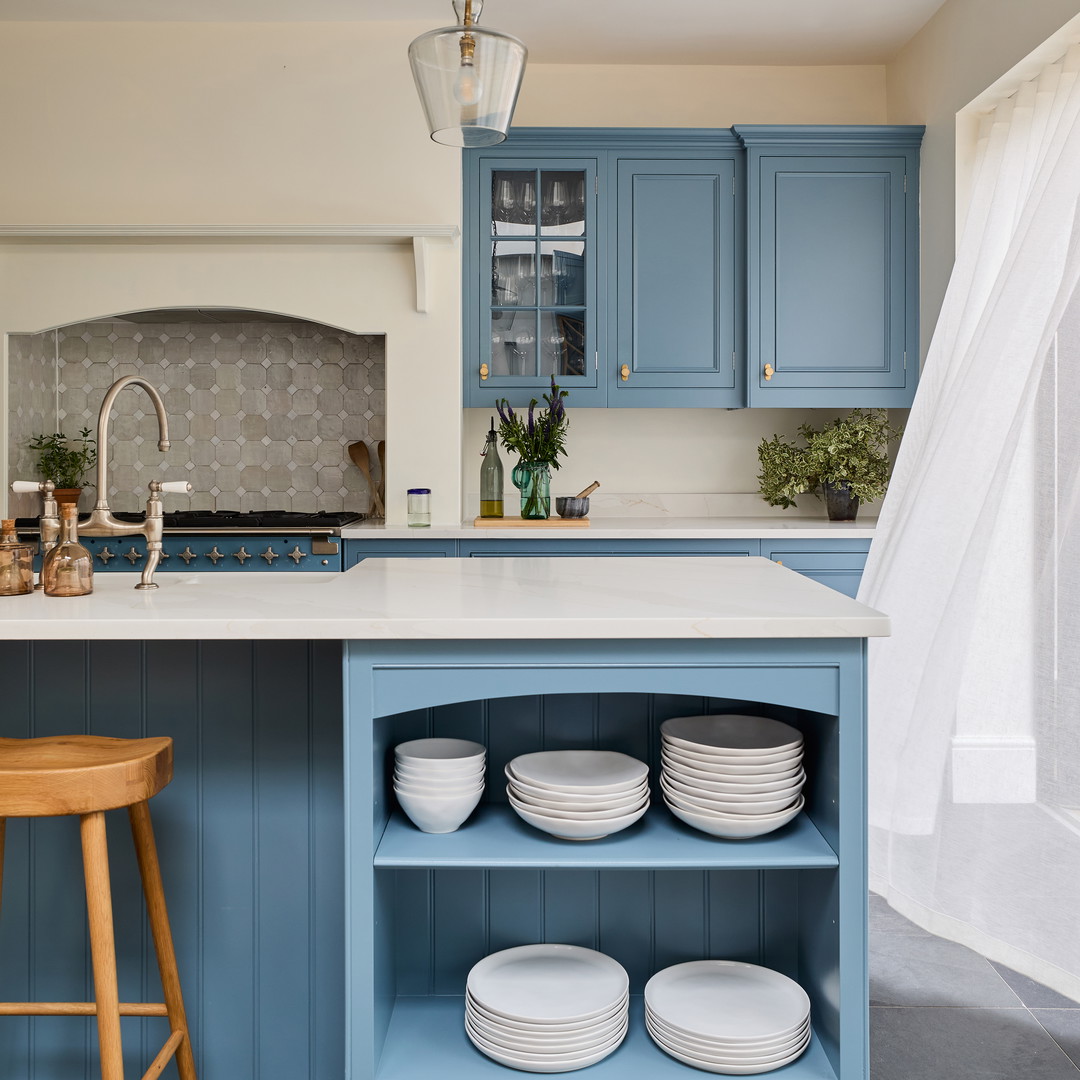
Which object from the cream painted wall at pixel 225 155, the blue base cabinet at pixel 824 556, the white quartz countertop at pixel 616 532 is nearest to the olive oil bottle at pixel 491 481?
the white quartz countertop at pixel 616 532

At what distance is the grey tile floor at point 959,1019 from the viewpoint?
1918 mm

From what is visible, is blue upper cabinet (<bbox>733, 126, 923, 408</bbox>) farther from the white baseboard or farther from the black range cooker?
the black range cooker

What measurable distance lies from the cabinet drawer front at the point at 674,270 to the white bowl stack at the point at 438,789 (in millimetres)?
2369

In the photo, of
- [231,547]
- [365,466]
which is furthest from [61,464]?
[365,466]

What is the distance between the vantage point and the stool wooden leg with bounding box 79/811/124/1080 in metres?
1.32

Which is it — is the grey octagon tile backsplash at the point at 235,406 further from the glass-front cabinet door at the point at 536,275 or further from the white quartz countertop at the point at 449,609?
the white quartz countertop at the point at 449,609

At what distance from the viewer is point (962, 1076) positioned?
1.89 metres

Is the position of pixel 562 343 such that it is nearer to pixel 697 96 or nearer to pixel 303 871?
pixel 697 96

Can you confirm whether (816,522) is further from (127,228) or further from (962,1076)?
(127,228)

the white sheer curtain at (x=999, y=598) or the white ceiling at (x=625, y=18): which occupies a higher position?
the white ceiling at (x=625, y=18)

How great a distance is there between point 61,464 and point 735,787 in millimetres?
3206

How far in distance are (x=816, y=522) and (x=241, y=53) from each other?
2.77m

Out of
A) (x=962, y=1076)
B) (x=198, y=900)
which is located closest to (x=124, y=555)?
(x=198, y=900)

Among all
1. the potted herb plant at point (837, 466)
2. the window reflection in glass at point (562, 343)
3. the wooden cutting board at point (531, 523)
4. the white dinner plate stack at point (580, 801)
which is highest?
the window reflection in glass at point (562, 343)
